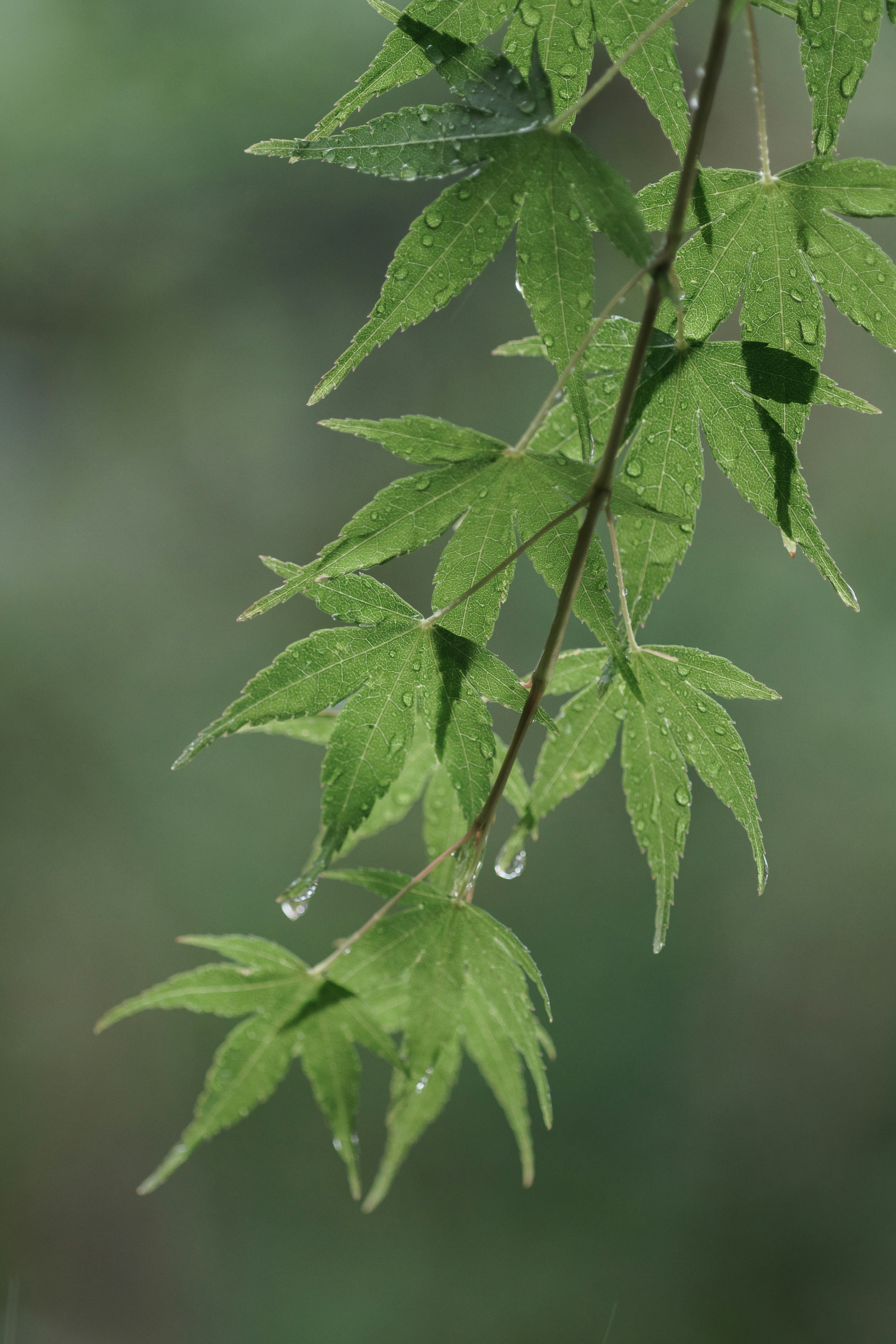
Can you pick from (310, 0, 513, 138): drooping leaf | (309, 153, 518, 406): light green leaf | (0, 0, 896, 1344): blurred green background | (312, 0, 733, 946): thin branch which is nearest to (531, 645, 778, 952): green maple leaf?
(312, 0, 733, 946): thin branch

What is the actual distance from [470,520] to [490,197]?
0.21m

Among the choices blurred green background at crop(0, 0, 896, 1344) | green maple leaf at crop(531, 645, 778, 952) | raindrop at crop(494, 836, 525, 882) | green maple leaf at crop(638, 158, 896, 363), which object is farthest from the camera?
blurred green background at crop(0, 0, 896, 1344)

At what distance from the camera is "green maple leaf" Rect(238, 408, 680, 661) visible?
0.60 m

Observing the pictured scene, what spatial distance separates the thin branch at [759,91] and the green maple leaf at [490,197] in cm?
13

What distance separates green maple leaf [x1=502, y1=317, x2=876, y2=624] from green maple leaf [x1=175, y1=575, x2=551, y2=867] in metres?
0.16

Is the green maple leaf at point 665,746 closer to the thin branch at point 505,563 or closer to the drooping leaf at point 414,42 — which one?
the thin branch at point 505,563

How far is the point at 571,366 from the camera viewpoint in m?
0.56

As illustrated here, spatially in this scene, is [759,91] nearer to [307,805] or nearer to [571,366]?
[571,366]

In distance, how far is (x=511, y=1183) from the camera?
13.2 ft

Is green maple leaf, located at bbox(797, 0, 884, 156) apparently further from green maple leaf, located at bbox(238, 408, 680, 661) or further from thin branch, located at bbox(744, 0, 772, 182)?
green maple leaf, located at bbox(238, 408, 680, 661)

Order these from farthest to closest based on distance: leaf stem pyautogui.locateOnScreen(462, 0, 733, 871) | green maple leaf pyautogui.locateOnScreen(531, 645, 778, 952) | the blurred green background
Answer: the blurred green background
green maple leaf pyautogui.locateOnScreen(531, 645, 778, 952)
leaf stem pyautogui.locateOnScreen(462, 0, 733, 871)

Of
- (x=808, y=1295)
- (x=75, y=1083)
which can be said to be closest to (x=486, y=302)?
(x=75, y=1083)

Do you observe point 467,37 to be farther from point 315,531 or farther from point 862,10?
point 315,531

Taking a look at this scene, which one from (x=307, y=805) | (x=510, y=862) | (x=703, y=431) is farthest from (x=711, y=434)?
(x=307, y=805)
